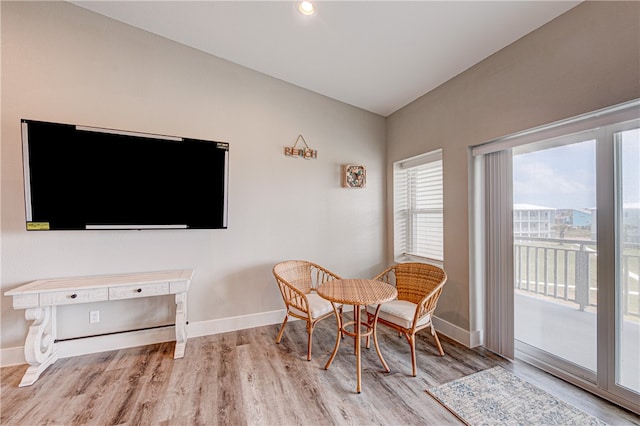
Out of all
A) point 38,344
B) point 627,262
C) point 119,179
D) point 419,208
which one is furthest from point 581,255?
point 38,344

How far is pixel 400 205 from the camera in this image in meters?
3.80

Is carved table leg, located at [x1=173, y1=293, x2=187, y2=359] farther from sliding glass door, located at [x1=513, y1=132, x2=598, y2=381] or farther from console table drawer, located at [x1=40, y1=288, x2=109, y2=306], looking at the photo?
sliding glass door, located at [x1=513, y1=132, x2=598, y2=381]

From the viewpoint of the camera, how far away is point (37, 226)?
89.0 inches

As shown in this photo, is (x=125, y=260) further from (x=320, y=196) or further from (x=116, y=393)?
(x=320, y=196)

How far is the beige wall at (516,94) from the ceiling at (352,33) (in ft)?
0.51

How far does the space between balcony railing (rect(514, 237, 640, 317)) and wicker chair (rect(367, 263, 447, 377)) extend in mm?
749

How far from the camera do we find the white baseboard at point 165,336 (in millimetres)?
2417

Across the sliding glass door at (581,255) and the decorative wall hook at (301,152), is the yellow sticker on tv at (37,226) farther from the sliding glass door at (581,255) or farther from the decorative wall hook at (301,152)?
the sliding glass door at (581,255)

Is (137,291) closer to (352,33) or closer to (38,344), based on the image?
(38,344)

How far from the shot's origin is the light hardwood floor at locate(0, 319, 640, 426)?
173cm

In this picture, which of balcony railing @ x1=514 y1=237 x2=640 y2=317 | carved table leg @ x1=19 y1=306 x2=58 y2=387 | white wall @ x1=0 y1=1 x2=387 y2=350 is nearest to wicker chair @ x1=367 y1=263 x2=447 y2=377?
balcony railing @ x1=514 y1=237 x2=640 y2=317

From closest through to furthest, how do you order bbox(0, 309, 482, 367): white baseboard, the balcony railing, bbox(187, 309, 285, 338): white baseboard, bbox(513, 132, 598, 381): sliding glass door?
the balcony railing < bbox(513, 132, 598, 381): sliding glass door < bbox(0, 309, 482, 367): white baseboard < bbox(187, 309, 285, 338): white baseboard

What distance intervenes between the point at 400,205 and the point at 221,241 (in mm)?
2442

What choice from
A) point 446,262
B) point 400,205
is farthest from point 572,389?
point 400,205
